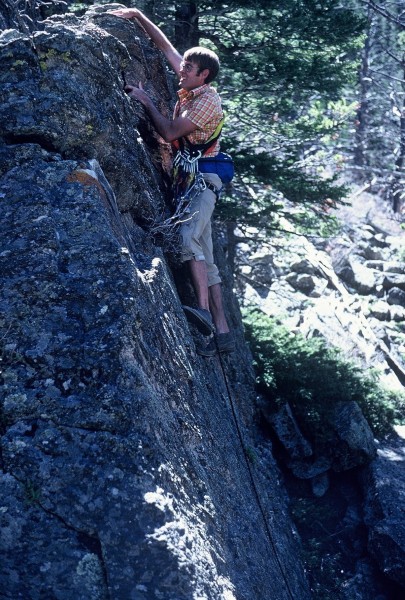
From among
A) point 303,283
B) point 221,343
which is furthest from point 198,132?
point 303,283

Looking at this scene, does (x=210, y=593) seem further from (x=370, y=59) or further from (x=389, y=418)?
(x=370, y=59)

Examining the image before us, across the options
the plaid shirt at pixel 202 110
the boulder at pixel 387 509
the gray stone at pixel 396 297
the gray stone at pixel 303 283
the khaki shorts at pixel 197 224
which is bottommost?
the boulder at pixel 387 509

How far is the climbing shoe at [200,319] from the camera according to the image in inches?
236

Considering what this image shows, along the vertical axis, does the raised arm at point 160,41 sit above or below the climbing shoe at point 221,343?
above

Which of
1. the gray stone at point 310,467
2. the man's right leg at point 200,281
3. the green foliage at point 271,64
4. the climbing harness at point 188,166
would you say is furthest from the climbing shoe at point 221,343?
the green foliage at point 271,64

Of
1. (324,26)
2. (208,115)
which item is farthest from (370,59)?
(208,115)

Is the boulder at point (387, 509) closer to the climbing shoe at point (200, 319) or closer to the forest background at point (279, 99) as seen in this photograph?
the forest background at point (279, 99)

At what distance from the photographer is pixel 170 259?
6.50 m

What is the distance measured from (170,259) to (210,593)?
355cm

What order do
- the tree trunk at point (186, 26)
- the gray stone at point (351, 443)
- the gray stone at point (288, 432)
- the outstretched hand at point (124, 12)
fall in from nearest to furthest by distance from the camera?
the outstretched hand at point (124, 12)
the gray stone at point (288, 432)
the gray stone at point (351, 443)
the tree trunk at point (186, 26)

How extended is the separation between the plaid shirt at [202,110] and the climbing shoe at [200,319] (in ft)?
5.09

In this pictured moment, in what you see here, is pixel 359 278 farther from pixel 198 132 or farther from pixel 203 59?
pixel 203 59

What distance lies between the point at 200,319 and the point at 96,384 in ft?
8.34

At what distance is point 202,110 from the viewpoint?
20.8 ft
